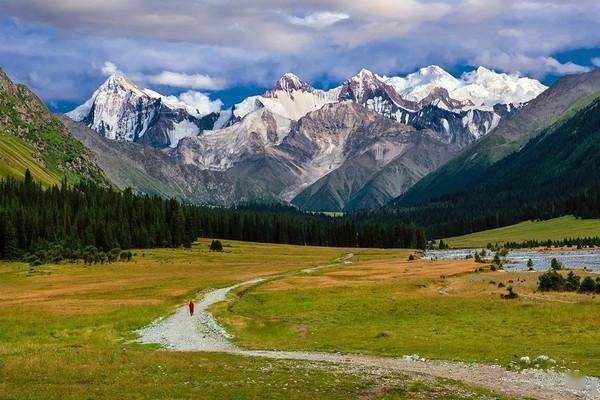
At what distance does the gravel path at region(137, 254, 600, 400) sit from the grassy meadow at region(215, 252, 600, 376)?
1.98m

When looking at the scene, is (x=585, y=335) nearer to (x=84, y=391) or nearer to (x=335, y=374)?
(x=335, y=374)

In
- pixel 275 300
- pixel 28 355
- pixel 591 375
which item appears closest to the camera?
pixel 591 375

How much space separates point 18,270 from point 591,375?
454 ft

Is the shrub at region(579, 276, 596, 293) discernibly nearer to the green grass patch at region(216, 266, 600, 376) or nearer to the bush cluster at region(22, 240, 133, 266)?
the green grass patch at region(216, 266, 600, 376)

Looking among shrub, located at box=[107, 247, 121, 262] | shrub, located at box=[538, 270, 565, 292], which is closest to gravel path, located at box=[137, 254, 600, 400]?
shrub, located at box=[538, 270, 565, 292]

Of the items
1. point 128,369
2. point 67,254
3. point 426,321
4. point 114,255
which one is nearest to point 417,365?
point 128,369

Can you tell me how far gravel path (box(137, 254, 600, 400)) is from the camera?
115 ft

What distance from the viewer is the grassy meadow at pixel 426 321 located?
157 feet

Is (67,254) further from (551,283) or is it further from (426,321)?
(426,321)

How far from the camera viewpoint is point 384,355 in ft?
154

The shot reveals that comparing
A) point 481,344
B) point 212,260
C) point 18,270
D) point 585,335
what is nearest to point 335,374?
point 481,344

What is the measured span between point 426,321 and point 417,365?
67.5ft

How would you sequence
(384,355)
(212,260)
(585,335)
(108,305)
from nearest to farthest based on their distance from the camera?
(384,355) < (585,335) < (108,305) < (212,260)

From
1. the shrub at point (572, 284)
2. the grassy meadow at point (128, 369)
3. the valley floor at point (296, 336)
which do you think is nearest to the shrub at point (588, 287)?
the shrub at point (572, 284)
